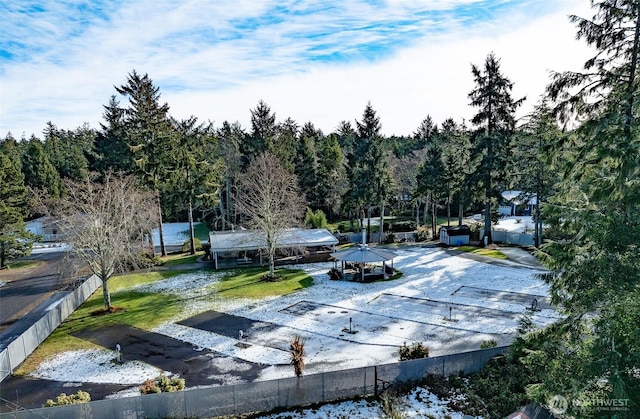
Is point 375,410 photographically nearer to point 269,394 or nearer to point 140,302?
point 269,394

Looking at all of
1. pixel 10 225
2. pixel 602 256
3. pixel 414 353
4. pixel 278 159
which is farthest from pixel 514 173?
pixel 10 225

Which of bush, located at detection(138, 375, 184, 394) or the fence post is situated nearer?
bush, located at detection(138, 375, 184, 394)

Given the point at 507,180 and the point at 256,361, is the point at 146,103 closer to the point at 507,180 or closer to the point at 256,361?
the point at 256,361

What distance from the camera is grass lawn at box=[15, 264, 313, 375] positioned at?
57.8ft

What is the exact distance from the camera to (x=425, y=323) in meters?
18.7

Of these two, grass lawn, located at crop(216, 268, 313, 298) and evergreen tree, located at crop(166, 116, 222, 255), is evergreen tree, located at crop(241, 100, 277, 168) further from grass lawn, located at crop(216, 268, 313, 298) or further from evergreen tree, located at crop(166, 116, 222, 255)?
grass lawn, located at crop(216, 268, 313, 298)

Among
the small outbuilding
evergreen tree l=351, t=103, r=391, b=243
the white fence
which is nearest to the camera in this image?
the white fence

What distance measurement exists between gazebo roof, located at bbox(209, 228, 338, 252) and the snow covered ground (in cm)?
294

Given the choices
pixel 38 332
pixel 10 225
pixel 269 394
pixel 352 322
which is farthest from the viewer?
pixel 10 225

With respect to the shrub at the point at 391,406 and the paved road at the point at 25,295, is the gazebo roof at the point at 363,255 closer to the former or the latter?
the shrub at the point at 391,406

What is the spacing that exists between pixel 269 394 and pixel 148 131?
27.8 metres

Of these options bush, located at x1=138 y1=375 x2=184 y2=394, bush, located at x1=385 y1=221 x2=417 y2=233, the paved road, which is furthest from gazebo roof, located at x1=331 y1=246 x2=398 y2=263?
bush, located at x1=385 y1=221 x2=417 y2=233

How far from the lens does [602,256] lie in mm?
8148

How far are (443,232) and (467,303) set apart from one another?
16880 millimetres
